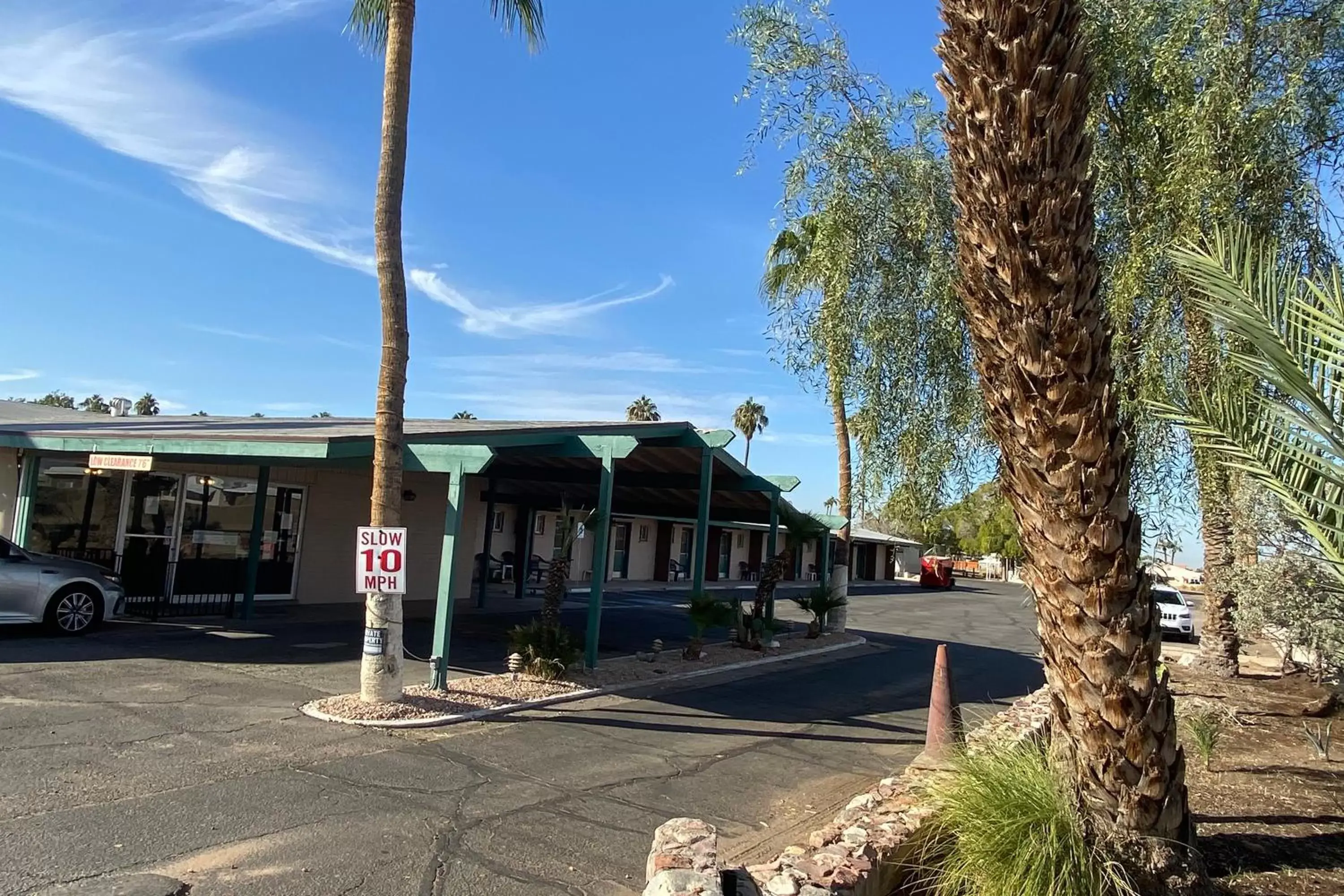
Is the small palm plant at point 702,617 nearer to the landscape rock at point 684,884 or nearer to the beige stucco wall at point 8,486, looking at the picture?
the landscape rock at point 684,884

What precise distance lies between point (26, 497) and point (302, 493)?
15.4 ft

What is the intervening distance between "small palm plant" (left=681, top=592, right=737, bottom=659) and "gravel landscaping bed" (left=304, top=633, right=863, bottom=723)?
191mm

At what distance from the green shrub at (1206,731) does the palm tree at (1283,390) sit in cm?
326

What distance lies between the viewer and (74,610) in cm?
1213

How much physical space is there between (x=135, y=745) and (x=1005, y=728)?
22.2 ft

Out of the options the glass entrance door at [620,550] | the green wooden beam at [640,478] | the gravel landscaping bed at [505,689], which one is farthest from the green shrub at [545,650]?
the glass entrance door at [620,550]

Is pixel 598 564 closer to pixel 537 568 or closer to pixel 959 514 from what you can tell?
pixel 959 514

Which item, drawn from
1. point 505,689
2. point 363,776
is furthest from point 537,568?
point 363,776

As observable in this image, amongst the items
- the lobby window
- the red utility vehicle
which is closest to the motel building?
the lobby window

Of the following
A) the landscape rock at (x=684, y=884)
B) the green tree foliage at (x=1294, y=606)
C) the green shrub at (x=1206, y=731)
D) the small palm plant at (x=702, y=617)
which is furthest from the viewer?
the small palm plant at (x=702, y=617)

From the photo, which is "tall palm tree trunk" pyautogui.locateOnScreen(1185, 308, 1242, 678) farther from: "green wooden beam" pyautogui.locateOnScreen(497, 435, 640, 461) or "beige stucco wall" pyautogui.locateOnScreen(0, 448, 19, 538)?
"beige stucco wall" pyautogui.locateOnScreen(0, 448, 19, 538)

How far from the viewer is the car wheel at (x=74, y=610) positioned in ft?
39.1

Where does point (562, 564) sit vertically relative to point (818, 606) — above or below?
above

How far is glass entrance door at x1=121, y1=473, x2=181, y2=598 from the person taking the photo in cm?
1515
